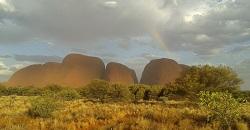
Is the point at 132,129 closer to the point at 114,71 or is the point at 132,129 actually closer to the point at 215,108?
the point at 215,108

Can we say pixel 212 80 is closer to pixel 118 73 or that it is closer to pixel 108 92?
pixel 108 92

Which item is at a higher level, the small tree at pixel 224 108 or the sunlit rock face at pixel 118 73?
the sunlit rock face at pixel 118 73

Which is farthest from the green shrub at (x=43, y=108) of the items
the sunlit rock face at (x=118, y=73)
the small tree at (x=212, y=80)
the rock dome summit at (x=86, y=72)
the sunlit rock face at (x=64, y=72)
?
the sunlit rock face at (x=118, y=73)

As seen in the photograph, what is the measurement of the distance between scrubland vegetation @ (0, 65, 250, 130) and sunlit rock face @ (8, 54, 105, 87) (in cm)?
7926

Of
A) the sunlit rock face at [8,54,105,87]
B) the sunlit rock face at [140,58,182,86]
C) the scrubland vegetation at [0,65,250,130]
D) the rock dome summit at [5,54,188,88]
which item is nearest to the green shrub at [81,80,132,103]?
the scrubland vegetation at [0,65,250,130]

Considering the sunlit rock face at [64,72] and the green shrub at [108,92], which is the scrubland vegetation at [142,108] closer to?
the green shrub at [108,92]

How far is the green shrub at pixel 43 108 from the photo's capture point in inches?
712

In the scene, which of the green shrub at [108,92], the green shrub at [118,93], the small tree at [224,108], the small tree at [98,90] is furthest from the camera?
the small tree at [98,90]

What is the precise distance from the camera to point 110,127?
1253 cm

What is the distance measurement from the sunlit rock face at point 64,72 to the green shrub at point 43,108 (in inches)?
4999

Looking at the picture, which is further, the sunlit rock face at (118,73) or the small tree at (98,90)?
the sunlit rock face at (118,73)

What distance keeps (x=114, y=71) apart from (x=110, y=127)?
149843mm

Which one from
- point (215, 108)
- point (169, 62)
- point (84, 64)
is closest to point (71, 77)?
point (84, 64)

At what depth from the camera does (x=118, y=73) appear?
162 m
